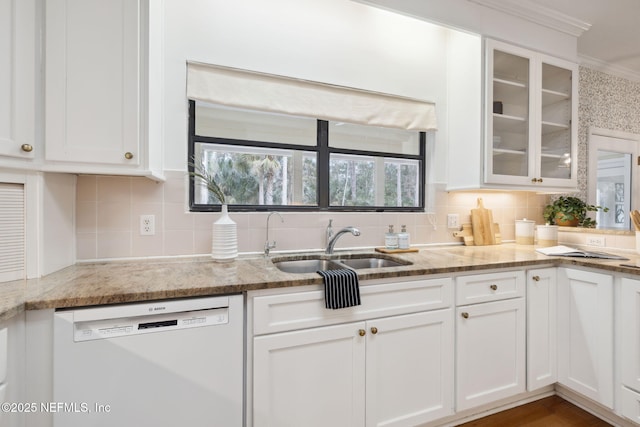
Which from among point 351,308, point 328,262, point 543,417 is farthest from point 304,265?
point 543,417

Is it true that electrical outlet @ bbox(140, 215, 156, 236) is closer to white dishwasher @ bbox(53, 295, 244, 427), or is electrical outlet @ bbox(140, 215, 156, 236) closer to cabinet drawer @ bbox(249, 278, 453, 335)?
white dishwasher @ bbox(53, 295, 244, 427)

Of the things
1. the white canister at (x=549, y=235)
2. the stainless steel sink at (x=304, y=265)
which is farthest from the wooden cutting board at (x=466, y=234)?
the stainless steel sink at (x=304, y=265)

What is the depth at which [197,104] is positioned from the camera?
1.86 m

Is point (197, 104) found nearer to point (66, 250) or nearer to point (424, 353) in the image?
point (66, 250)

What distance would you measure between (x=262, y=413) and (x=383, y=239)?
1.37m

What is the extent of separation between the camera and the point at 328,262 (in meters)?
1.86

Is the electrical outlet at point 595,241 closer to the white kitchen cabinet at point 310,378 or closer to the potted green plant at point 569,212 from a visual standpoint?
the potted green plant at point 569,212

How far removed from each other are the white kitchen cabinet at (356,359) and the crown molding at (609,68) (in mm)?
2905

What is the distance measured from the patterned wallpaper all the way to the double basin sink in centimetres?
226

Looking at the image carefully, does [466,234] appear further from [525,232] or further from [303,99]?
[303,99]

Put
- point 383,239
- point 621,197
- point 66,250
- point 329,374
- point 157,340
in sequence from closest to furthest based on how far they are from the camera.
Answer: point 157,340 → point 329,374 → point 66,250 → point 383,239 → point 621,197

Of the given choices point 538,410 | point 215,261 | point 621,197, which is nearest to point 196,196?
point 215,261

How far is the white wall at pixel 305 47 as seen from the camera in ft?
5.78

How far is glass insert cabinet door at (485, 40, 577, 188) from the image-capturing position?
221 cm
